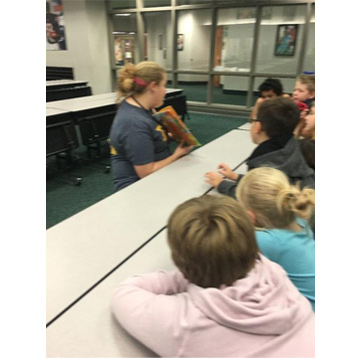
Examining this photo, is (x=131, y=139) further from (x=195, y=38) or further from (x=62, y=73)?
(x=62, y=73)

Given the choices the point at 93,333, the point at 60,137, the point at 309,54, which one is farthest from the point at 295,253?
the point at 309,54

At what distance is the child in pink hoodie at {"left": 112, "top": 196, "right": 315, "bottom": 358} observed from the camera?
662mm

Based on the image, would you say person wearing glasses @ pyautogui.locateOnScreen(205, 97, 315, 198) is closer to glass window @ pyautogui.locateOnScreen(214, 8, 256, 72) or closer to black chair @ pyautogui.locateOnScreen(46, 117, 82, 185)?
black chair @ pyautogui.locateOnScreen(46, 117, 82, 185)

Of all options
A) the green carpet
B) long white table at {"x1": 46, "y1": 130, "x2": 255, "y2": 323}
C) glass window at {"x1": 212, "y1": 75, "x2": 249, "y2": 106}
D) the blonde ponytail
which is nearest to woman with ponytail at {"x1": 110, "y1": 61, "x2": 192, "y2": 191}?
long white table at {"x1": 46, "y1": 130, "x2": 255, "y2": 323}

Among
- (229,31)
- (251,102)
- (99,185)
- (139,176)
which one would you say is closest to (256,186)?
(139,176)

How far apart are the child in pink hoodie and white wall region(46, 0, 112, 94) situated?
24.5 ft

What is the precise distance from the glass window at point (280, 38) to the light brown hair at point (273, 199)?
5953 mm

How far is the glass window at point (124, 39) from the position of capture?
757 cm

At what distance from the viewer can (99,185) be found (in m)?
3.45

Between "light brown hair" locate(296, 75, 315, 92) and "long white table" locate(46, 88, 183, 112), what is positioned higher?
"light brown hair" locate(296, 75, 315, 92)

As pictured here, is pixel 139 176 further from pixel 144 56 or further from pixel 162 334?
pixel 144 56

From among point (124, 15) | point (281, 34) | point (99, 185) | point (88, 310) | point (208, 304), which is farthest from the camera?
point (124, 15)

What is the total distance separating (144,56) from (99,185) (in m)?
5.21

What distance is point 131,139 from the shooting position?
1656mm
